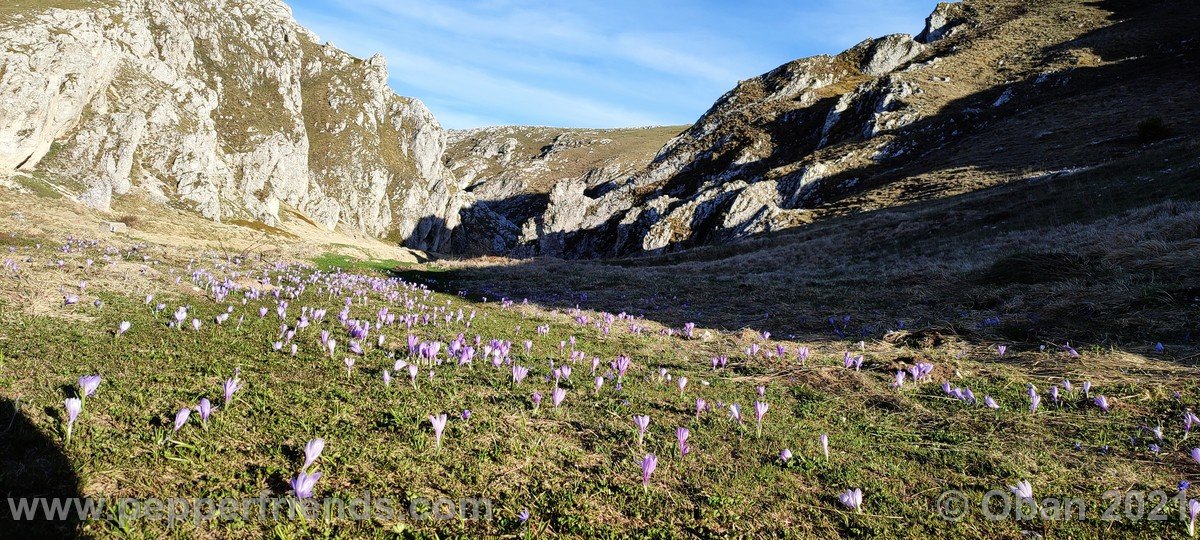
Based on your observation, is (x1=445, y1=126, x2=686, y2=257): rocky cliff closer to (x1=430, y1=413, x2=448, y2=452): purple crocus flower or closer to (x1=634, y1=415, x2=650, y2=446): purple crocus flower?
(x1=634, y1=415, x2=650, y2=446): purple crocus flower

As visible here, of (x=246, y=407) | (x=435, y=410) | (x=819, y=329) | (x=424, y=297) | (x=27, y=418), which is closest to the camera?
(x=27, y=418)

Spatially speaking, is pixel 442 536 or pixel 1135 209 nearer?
pixel 442 536

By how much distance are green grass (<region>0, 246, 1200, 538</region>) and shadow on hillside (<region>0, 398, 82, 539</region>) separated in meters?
0.04

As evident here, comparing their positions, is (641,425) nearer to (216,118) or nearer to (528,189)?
(216,118)

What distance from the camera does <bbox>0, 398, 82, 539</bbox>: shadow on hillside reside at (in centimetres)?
232

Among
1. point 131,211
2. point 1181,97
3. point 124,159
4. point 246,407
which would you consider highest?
point 1181,97

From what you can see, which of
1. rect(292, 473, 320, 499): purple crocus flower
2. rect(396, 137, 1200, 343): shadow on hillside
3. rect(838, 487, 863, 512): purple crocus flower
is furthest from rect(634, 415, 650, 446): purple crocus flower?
rect(396, 137, 1200, 343): shadow on hillside

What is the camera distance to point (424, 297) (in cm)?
1272

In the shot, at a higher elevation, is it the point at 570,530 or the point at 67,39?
the point at 67,39

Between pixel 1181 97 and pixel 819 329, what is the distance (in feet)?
196

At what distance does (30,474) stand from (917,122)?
7377 cm

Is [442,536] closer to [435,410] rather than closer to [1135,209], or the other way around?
[435,410]

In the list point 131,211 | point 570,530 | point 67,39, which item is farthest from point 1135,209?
point 67,39

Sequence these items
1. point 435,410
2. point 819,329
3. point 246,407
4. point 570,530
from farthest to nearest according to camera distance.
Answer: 1. point 819,329
2. point 435,410
3. point 246,407
4. point 570,530
